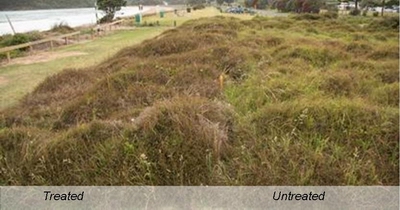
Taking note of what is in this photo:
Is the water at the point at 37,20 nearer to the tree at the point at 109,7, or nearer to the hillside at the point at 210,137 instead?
the tree at the point at 109,7

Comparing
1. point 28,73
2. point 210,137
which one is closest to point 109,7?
point 28,73

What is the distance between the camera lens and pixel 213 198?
2.82 metres

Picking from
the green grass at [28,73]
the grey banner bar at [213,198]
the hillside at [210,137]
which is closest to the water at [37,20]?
the green grass at [28,73]

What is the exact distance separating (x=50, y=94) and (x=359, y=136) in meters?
5.07

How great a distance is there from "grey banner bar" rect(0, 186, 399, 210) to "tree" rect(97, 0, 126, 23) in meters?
33.9

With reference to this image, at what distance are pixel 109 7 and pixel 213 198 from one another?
35828 mm

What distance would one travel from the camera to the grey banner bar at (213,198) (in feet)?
9.09

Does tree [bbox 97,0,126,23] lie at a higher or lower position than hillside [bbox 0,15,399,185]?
higher

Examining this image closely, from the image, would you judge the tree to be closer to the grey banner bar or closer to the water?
the water

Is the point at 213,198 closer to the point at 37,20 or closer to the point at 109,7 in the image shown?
the point at 109,7

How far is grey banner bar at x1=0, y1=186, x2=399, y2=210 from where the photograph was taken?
2771 millimetres

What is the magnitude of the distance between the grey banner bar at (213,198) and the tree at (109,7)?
111 ft

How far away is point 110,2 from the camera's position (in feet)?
116

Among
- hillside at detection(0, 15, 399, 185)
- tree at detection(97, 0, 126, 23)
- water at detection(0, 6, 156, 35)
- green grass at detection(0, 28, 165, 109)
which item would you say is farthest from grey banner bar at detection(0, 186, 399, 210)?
tree at detection(97, 0, 126, 23)
